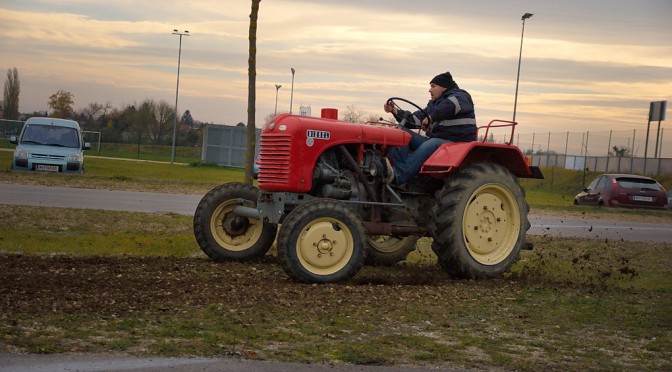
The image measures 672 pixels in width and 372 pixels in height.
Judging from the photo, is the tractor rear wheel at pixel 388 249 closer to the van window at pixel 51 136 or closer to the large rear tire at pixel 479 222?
the large rear tire at pixel 479 222

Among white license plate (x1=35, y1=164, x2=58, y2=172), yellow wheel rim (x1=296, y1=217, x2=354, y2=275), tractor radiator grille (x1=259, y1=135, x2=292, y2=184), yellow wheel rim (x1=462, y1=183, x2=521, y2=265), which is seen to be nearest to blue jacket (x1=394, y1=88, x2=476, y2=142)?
yellow wheel rim (x1=462, y1=183, x2=521, y2=265)

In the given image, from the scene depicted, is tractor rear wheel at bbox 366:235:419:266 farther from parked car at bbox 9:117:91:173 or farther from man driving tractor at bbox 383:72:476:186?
parked car at bbox 9:117:91:173

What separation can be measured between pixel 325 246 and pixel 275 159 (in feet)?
3.87

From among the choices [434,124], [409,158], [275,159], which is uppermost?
[434,124]

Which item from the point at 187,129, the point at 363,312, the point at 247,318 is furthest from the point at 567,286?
the point at 187,129

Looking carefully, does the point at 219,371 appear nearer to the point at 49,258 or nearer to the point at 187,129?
the point at 49,258

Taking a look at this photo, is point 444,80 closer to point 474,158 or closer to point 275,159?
point 474,158

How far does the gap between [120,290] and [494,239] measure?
476 centimetres

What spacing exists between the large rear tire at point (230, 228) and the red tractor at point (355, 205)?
0.04ft

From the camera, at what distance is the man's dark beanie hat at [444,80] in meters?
11.1

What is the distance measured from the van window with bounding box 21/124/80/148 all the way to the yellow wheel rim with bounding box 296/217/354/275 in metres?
21.8

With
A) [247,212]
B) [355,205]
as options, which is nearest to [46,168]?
[247,212]

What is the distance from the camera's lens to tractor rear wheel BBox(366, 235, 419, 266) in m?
12.0

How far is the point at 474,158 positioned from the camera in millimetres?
11312
